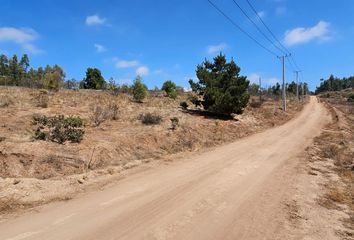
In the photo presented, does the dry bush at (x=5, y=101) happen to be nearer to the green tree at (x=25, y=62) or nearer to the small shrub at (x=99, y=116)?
the small shrub at (x=99, y=116)

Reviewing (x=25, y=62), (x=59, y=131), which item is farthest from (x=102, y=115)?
(x=25, y=62)

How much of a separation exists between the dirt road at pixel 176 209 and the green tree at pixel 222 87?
15.4m

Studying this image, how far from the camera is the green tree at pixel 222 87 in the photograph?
93.0 ft

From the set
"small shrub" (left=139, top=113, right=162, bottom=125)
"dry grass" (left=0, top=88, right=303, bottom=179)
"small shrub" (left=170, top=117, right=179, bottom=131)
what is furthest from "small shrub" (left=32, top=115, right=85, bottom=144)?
"small shrub" (left=170, top=117, right=179, bottom=131)

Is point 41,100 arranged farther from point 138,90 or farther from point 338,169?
point 338,169

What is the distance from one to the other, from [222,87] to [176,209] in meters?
22.4

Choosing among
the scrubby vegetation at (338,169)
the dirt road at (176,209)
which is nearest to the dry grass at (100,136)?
the dirt road at (176,209)

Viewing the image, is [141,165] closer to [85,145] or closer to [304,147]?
[85,145]

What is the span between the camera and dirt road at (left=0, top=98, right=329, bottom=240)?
663 centimetres

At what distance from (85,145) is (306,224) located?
8.90 metres

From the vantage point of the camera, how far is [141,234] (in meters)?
6.52

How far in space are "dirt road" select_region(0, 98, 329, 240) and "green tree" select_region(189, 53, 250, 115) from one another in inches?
606

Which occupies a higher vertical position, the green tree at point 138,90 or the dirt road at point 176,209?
the green tree at point 138,90

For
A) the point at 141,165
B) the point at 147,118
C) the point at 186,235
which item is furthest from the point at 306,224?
the point at 147,118
